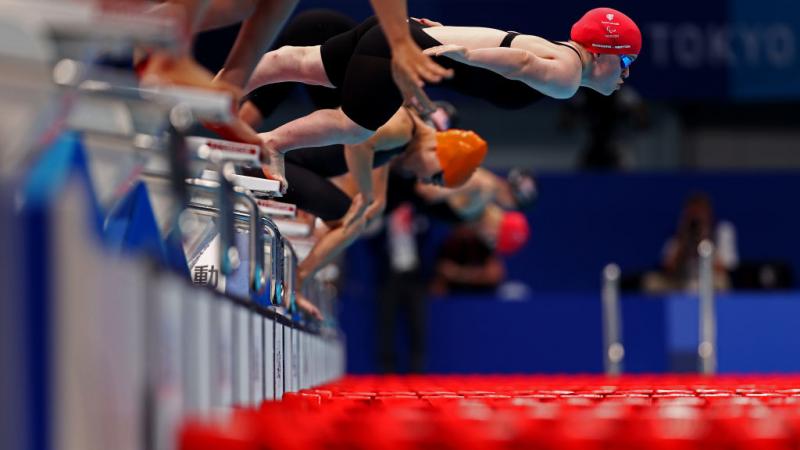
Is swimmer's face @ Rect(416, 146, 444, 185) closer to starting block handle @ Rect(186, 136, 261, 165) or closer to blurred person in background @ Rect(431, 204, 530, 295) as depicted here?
starting block handle @ Rect(186, 136, 261, 165)

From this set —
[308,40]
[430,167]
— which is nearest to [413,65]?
[308,40]

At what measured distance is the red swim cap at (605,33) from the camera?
4.25m

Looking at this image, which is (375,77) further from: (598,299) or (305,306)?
(598,299)

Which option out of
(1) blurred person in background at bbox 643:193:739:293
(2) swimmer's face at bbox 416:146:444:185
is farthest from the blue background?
(2) swimmer's face at bbox 416:146:444:185

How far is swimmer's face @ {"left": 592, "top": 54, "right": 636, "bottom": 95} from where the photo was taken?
4.32 m

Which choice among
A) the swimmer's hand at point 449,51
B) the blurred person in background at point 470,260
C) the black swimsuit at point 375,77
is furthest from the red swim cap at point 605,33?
the blurred person in background at point 470,260

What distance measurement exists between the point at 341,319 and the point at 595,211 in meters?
2.37

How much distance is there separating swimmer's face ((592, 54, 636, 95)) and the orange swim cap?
1386 mm

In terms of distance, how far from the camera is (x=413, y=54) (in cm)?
238

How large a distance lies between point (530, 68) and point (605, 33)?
299 mm

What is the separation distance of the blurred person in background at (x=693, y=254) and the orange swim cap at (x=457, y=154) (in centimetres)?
435

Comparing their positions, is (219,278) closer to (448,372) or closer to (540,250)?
(448,372)

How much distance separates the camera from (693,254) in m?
10.1

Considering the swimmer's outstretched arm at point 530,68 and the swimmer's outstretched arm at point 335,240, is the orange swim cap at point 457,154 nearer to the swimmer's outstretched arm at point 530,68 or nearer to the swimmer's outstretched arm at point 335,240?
the swimmer's outstretched arm at point 335,240
